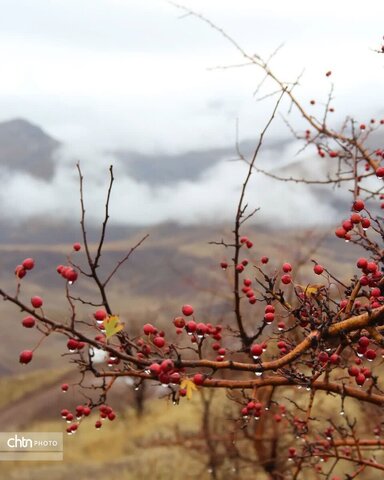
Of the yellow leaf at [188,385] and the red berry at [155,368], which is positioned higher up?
the red berry at [155,368]

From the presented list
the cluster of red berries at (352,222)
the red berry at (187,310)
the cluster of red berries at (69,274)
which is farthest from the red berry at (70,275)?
the cluster of red berries at (352,222)

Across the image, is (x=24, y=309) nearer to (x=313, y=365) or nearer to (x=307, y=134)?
(x=313, y=365)

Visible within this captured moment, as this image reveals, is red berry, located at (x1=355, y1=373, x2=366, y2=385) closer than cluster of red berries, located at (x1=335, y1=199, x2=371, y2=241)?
No

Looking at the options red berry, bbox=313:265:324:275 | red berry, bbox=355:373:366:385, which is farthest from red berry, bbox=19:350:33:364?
red berry, bbox=355:373:366:385

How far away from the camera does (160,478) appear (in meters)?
21.0

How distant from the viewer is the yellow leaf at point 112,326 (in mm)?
2139

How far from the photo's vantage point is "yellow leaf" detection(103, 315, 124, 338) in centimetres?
214

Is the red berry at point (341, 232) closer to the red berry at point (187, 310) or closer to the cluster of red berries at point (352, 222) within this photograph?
the cluster of red berries at point (352, 222)

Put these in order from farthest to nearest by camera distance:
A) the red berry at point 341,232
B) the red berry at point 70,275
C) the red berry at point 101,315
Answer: the red berry at point 341,232 < the red berry at point 101,315 < the red berry at point 70,275

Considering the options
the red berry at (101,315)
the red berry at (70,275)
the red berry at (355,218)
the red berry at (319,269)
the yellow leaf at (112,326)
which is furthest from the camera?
the red berry at (319,269)

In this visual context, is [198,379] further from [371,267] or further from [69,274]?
[371,267]

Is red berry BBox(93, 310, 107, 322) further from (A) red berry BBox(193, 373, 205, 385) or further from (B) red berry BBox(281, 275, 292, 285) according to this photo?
(B) red berry BBox(281, 275, 292, 285)

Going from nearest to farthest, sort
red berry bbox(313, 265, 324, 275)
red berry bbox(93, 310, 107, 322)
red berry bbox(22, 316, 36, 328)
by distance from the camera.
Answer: red berry bbox(22, 316, 36, 328)
red berry bbox(93, 310, 107, 322)
red berry bbox(313, 265, 324, 275)

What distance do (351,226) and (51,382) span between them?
281 ft
